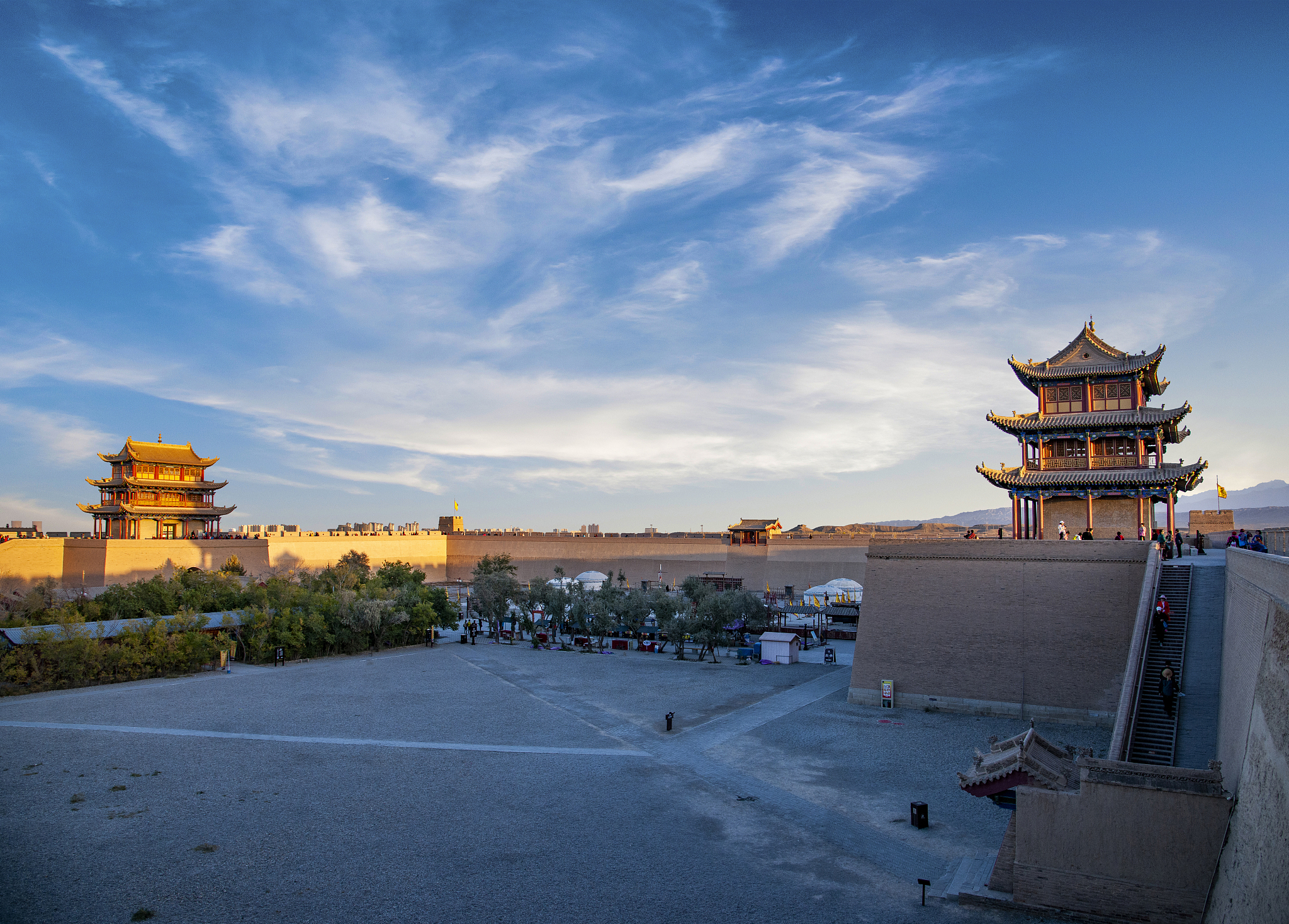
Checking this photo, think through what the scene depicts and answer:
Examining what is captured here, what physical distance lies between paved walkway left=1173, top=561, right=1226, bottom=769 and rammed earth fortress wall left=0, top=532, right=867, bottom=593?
4072 cm

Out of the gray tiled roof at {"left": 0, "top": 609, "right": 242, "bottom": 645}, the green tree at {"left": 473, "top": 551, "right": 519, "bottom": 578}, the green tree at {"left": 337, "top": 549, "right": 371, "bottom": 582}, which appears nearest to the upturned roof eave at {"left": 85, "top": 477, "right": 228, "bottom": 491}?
the green tree at {"left": 337, "top": 549, "right": 371, "bottom": 582}

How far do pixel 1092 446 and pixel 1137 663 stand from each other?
15026mm

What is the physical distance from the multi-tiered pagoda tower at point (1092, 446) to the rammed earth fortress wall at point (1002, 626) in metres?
5.22

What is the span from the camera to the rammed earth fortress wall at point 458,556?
5303 cm

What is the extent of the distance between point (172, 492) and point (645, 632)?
1649 inches

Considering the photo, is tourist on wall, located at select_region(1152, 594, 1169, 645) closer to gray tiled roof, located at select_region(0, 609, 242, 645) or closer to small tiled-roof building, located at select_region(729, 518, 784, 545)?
gray tiled roof, located at select_region(0, 609, 242, 645)

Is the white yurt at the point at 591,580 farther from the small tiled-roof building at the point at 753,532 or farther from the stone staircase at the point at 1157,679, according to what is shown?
the stone staircase at the point at 1157,679

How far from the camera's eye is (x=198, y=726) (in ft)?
70.0

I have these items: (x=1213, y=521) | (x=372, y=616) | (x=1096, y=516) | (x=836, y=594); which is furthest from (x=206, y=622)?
(x=1213, y=521)

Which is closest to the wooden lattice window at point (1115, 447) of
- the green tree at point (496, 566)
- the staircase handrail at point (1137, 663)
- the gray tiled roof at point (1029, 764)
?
the staircase handrail at point (1137, 663)

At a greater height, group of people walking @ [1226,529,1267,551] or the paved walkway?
group of people walking @ [1226,529,1267,551]

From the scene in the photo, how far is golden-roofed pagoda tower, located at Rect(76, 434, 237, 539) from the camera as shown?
188 feet

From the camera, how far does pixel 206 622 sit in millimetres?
31453

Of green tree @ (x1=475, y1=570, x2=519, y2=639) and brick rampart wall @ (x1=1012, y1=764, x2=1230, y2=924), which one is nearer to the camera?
brick rampart wall @ (x1=1012, y1=764, x2=1230, y2=924)
